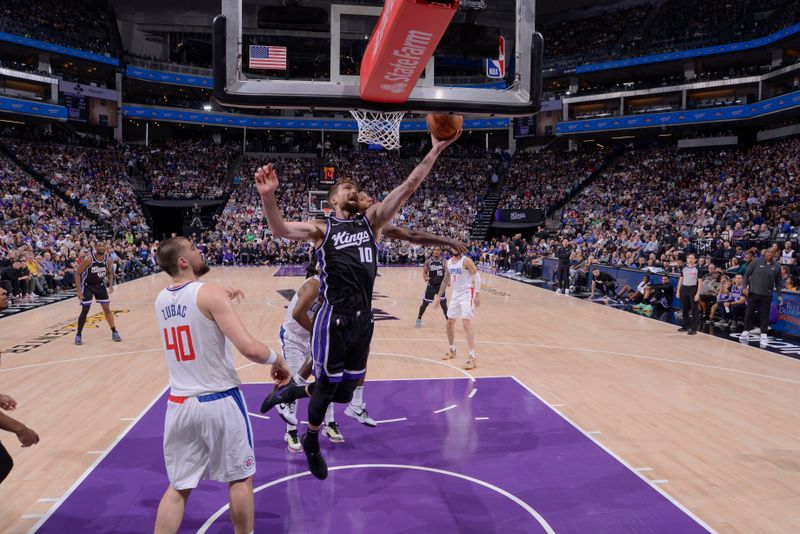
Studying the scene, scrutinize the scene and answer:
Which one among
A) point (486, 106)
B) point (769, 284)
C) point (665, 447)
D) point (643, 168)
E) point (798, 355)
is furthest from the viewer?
point (643, 168)

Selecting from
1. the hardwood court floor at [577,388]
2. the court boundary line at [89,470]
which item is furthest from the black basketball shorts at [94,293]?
the court boundary line at [89,470]

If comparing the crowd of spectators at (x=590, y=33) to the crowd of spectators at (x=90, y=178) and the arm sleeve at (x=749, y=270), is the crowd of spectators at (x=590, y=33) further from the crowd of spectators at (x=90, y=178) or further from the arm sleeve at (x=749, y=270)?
the arm sleeve at (x=749, y=270)

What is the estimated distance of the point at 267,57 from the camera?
18.2ft

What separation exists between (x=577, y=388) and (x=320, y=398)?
440 cm

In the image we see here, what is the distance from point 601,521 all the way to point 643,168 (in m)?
31.3

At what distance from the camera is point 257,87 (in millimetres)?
5395

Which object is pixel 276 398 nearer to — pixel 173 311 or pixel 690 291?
pixel 173 311

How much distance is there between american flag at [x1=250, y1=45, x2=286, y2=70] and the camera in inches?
214

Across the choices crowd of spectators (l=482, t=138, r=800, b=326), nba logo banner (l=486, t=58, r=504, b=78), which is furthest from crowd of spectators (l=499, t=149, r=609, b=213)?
nba logo banner (l=486, t=58, r=504, b=78)

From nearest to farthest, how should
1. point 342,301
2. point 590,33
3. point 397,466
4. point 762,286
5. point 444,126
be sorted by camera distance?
point 342,301
point 444,126
point 397,466
point 762,286
point 590,33

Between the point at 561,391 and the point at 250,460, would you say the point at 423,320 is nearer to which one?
the point at 561,391

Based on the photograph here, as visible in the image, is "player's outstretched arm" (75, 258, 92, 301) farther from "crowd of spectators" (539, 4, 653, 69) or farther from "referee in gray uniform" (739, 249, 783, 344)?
"crowd of spectators" (539, 4, 653, 69)

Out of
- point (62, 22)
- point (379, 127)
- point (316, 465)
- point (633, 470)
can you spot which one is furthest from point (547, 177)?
point (316, 465)

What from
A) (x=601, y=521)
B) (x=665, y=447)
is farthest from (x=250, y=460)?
(x=665, y=447)
